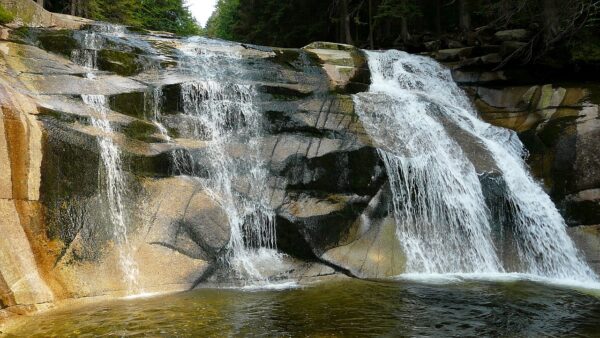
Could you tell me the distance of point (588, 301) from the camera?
747 cm

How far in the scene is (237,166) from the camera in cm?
1000

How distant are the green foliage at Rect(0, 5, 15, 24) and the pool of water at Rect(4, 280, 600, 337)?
726 centimetres

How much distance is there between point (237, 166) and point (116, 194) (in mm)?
2543

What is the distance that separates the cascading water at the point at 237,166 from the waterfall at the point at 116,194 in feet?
4.35

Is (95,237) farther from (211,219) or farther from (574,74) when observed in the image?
(574,74)

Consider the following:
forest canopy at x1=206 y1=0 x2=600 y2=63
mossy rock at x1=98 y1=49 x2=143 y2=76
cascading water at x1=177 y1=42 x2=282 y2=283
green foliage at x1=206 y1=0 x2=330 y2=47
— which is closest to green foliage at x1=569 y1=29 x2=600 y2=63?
forest canopy at x1=206 y1=0 x2=600 y2=63

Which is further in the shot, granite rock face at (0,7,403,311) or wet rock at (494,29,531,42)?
wet rock at (494,29,531,42)

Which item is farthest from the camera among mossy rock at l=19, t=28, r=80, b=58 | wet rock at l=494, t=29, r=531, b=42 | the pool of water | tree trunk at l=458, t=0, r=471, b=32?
tree trunk at l=458, t=0, r=471, b=32

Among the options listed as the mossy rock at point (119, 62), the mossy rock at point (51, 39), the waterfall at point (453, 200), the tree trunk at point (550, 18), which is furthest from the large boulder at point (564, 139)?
the mossy rock at point (51, 39)

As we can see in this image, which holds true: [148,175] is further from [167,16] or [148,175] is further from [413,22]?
[167,16]

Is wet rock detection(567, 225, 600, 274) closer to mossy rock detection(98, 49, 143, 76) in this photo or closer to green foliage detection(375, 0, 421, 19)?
mossy rock detection(98, 49, 143, 76)

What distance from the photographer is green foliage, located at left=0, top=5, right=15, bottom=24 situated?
34.7 feet

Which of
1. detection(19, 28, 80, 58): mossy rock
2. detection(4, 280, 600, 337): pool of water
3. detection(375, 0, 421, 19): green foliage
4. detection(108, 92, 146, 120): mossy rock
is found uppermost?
detection(375, 0, 421, 19): green foliage

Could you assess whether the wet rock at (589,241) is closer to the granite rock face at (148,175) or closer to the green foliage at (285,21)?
the granite rock face at (148,175)
